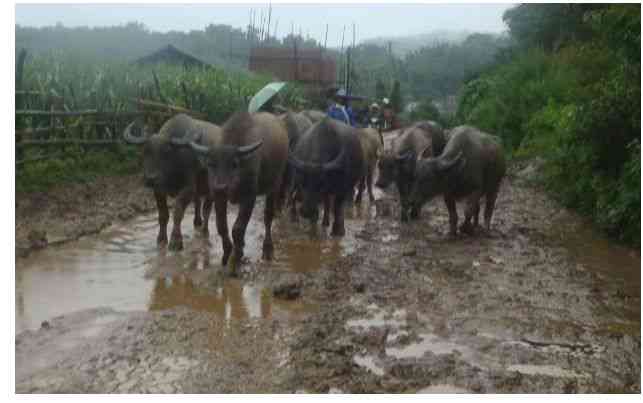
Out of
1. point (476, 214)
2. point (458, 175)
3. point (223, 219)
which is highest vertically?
point (458, 175)

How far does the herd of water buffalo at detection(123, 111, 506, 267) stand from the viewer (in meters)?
6.87

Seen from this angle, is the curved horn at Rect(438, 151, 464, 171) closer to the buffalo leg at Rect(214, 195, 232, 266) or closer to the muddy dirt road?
the muddy dirt road

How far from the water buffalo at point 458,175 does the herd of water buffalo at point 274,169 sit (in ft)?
0.04

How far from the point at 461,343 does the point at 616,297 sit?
227cm

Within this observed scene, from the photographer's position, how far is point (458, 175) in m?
9.20

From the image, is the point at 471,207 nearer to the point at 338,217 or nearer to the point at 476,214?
the point at 476,214

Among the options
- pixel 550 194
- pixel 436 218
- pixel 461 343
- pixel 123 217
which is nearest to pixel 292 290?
pixel 461 343

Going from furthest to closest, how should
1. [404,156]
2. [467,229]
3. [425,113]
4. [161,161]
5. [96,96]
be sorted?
[425,113], [96,96], [404,156], [467,229], [161,161]

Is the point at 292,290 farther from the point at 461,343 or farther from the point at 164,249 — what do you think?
the point at 164,249

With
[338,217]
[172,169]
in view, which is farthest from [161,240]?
[338,217]

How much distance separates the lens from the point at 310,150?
859cm

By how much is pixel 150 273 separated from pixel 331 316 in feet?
7.38

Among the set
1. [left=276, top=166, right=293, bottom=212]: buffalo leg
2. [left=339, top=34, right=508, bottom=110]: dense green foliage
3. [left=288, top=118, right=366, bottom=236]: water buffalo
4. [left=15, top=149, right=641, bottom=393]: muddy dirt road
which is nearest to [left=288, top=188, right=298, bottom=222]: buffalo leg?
[left=276, top=166, right=293, bottom=212]: buffalo leg

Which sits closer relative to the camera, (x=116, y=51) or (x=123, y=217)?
(x=123, y=217)
